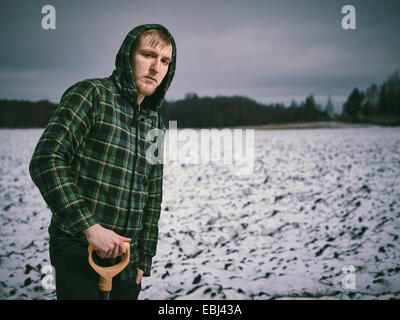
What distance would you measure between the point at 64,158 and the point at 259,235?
419 cm

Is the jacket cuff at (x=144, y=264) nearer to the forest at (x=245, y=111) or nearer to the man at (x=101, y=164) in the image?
the man at (x=101, y=164)

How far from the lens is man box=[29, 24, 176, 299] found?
1235 mm

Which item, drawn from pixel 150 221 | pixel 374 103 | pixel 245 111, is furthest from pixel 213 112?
pixel 150 221

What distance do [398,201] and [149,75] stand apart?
6.43 meters

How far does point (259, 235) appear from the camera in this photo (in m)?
4.80

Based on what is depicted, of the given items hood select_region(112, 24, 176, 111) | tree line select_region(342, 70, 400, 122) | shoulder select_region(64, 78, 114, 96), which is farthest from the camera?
tree line select_region(342, 70, 400, 122)

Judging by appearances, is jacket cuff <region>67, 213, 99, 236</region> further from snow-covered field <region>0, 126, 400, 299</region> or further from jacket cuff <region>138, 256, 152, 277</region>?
snow-covered field <region>0, 126, 400, 299</region>

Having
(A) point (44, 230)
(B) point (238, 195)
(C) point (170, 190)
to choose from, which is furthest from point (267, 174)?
A: (A) point (44, 230)

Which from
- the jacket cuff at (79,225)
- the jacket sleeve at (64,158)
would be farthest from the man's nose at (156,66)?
the jacket cuff at (79,225)

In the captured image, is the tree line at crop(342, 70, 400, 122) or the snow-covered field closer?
the snow-covered field

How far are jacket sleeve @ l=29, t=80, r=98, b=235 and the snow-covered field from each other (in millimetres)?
2424

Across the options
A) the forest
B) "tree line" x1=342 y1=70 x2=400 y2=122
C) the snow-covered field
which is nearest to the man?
the snow-covered field

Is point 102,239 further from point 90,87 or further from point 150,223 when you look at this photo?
point 90,87
